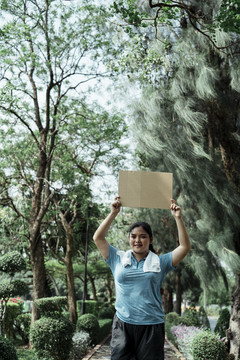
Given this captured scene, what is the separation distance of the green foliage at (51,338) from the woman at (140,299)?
576 centimetres

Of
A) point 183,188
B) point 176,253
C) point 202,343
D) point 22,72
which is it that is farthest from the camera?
point 22,72

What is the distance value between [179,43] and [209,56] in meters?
0.79

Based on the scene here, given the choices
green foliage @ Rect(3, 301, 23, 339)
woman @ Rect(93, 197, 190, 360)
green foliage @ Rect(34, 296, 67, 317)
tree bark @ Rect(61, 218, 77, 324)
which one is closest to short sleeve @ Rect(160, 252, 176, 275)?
woman @ Rect(93, 197, 190, 360)

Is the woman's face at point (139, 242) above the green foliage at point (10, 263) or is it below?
above

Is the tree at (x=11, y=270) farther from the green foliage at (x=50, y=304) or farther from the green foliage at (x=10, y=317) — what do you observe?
the green foliage at (x=10, y=317)

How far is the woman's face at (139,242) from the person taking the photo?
2590 mm

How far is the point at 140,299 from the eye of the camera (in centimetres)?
241

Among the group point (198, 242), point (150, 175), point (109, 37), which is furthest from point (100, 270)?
point (150, 175)

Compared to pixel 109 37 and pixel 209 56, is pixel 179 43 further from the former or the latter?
pixel 109 37

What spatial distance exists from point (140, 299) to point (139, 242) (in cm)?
38

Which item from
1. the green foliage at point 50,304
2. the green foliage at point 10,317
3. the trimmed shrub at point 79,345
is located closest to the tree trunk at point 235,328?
the green foliage at point 50,304

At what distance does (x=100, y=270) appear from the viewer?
27391mm

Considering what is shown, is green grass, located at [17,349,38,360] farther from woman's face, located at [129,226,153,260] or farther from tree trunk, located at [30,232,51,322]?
woman's face, located at [129,226,153,260]

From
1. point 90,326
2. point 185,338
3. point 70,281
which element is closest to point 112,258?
point 185,338
